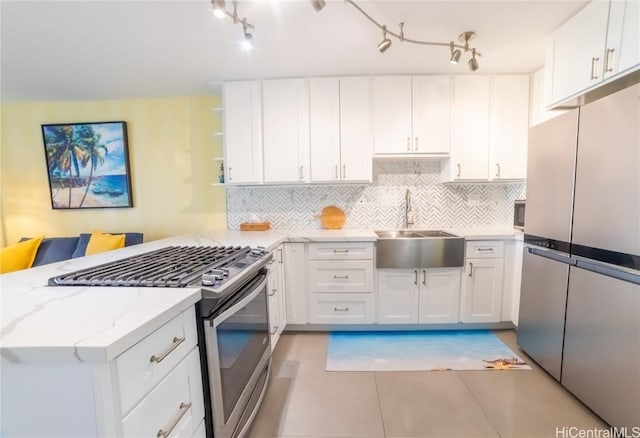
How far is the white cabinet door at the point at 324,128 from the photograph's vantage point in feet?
8.41

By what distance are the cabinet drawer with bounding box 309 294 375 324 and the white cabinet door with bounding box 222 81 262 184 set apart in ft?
4.25

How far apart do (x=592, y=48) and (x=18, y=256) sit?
15.2ft

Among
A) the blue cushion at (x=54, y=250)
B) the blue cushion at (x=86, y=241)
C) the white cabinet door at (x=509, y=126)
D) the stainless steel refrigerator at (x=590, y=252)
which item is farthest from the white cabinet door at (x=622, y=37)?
the blue cushion at (x=54, y=250)

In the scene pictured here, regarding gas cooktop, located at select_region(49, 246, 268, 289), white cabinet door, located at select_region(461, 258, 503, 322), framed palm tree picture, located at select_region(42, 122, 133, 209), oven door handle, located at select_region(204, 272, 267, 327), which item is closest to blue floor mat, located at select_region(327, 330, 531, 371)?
white cabinet door, located at select_region(461, 258, 503, 322)

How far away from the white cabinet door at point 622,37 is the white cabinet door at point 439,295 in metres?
1.65

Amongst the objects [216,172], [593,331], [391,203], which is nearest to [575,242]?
[593,331]

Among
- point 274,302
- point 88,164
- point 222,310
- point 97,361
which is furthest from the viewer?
point 88,164

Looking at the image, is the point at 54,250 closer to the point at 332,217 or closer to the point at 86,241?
the point at 86,241

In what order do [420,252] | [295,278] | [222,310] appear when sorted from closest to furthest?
[222,310] < [420,252] < [295,278]

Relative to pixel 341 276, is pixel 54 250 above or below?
above

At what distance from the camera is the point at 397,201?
9.57 ft

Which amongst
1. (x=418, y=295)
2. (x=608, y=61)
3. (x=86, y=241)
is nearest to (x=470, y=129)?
(x=608, y=61)

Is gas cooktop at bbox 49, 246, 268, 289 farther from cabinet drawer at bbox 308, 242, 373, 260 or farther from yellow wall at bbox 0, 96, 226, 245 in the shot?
yellow wall at bbox 0, 96, 226, 245

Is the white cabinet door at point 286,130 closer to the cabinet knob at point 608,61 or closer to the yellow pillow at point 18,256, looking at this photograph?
the cabinet knob at point 608,61
